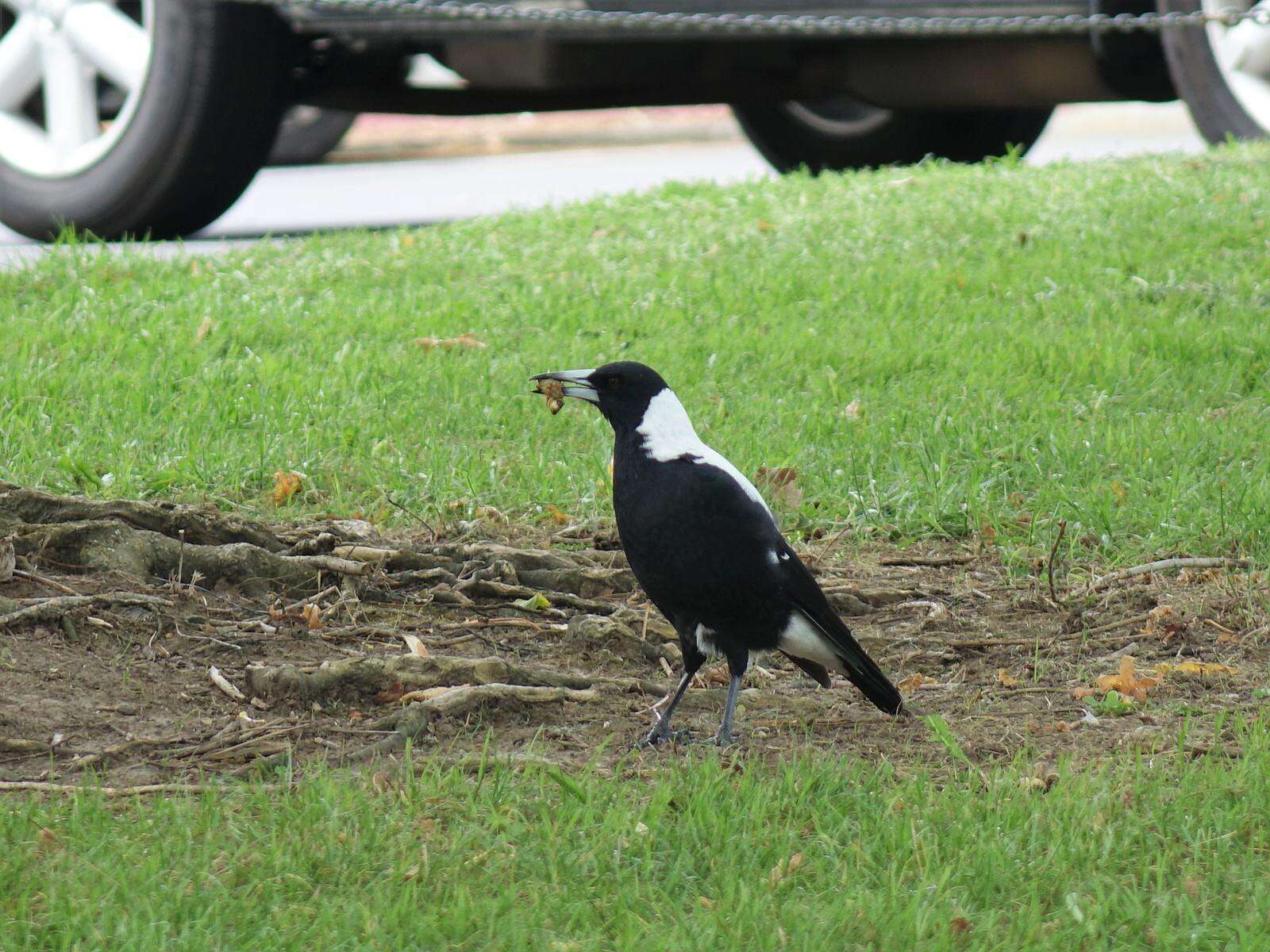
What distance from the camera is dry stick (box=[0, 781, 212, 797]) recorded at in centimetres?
283

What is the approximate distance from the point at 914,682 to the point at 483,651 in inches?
36.5

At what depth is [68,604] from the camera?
3.57 meters

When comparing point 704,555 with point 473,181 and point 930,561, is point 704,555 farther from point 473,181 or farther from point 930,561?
point 473,181

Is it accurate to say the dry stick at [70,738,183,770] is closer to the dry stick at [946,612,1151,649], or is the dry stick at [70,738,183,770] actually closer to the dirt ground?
the dirt ground

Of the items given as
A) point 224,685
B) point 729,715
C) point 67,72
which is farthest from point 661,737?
point 67,72

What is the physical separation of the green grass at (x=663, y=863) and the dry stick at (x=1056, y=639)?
2.57 ft

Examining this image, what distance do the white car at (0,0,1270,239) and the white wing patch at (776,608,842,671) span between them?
382cm

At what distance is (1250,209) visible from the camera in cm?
701

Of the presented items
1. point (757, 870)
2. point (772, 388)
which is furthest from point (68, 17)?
point (757, 870)

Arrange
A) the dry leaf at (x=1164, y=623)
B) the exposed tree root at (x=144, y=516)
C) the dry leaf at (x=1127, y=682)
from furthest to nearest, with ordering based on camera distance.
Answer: the exposed tree root at (x=144, y=516) < the dry leaf at (x=1164, y=623) < the dry leaf at (x=1127, y=682)

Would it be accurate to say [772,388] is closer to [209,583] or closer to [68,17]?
[209,583]

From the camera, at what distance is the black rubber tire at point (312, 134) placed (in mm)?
12352

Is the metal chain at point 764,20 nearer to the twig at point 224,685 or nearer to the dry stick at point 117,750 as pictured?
the twig at point 224,685

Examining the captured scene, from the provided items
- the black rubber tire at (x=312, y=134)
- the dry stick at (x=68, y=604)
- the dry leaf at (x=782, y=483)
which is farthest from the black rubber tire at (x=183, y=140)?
the black rubber tire at (x=312, y=134)
